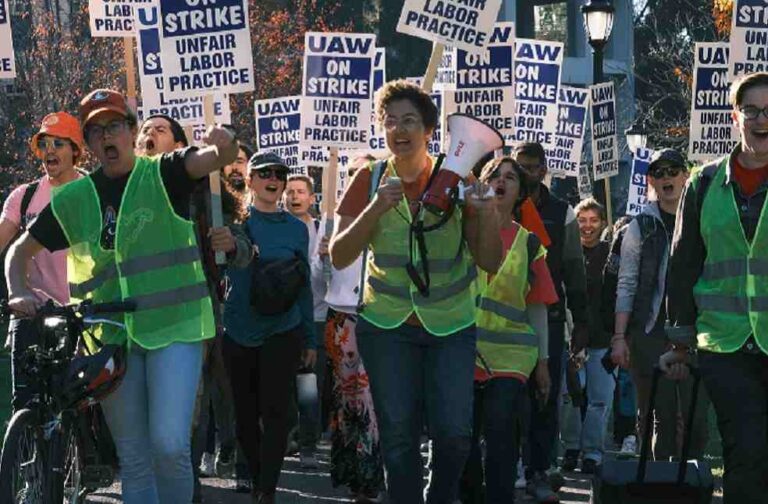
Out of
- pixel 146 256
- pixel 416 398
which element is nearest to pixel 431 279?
pixel 416 398

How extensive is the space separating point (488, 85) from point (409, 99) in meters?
9.16

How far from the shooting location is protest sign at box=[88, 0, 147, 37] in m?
18.0

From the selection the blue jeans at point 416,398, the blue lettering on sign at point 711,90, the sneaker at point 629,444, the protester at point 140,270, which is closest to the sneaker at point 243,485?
the sneaker at point 629,444

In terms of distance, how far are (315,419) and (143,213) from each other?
6260mm

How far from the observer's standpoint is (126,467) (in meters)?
8.11

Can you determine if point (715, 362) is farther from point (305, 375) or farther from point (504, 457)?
point (305, 375)

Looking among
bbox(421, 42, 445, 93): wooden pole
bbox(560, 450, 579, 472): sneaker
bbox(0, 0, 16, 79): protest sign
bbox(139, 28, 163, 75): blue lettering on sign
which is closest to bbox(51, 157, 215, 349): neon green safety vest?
bbox(421, 42, 445, 93): wooden pole

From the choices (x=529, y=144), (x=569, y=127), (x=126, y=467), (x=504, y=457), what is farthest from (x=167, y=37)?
(x=569, y=127)

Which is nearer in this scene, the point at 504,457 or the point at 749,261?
the point at 749,261

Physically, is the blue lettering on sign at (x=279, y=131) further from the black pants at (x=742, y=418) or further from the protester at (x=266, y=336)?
the black pants at (x=742, y=418)

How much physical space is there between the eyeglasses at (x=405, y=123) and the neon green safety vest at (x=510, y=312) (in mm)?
1795

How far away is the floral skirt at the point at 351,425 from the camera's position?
1192cm

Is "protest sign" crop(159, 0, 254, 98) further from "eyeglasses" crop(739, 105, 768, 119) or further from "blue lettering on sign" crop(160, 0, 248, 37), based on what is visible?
"eyeglasses" crop(739, 105, 768, 119)

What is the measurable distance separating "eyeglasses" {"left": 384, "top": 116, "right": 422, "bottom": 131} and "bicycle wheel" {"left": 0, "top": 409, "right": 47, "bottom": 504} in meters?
1.96
